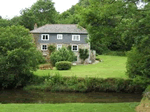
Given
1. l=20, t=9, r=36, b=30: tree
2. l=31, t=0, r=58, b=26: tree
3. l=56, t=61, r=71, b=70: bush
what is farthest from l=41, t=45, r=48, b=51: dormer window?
l=31, t=0, r=58, b=26: tree

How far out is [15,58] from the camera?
2623cm

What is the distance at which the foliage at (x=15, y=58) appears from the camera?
26.0 metres

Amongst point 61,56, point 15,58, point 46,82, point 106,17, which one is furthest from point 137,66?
point 61,56

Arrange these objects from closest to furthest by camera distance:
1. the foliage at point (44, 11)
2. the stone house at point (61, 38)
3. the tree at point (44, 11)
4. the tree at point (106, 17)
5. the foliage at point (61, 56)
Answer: the tree at point (106, 17) → the foliage at point (61, 56) → the stone house at point (61, 38) → the foliage at point (44, 11) → the tree at point (44, 11)

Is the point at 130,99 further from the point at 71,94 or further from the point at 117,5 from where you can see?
the point at 117,5

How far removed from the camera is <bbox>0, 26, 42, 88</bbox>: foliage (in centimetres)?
2600

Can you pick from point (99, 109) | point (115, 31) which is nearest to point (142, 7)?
point (115, 31)

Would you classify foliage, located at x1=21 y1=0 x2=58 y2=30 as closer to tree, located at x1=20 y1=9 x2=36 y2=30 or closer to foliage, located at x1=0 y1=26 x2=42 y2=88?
tree, located at x1=20 y1=9 x2=36 y2=30

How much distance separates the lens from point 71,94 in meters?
24.1

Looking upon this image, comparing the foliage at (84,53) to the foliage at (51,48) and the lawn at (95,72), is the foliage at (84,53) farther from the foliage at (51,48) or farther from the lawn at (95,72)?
the lawn at (95,72)

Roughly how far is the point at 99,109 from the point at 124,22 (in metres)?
5.75

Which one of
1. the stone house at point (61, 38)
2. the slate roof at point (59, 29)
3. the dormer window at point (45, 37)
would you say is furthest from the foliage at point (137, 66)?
the dormer window at point (45, 37)

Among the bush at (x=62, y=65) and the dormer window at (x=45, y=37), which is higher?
the dormer window at (x=45, y=37)

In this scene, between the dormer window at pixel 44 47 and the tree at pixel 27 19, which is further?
the tree at pixel 27 19
